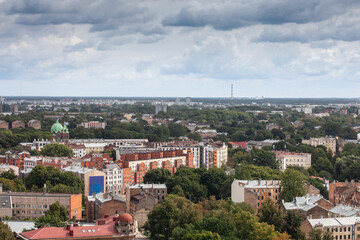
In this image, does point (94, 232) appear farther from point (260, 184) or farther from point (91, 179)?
point (91, 179)

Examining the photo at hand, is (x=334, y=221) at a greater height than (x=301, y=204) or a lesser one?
lesser

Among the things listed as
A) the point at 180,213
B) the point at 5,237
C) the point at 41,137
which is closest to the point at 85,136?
the point at 41,137

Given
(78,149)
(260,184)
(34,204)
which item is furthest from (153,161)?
(34,204)

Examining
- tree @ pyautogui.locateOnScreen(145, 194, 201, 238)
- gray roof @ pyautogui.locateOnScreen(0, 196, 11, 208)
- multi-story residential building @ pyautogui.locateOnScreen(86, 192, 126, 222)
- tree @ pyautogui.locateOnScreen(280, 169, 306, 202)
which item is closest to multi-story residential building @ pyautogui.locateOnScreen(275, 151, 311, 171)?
tree @ pyautogui.locateOnScreen(280, 169, 306, 202)

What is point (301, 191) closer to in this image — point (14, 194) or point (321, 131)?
point (14, 194)

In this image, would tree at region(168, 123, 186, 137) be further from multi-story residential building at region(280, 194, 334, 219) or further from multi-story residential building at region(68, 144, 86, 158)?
multi-story residential building at region(280, 194, 334, 219)

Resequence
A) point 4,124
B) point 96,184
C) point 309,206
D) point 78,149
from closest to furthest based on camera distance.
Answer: point 309,206 < point 96,184 < point 78,149 < point 4,124

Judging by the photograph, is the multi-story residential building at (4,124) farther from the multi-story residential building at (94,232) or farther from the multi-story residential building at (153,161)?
the multi-story residential building at (94,232)
